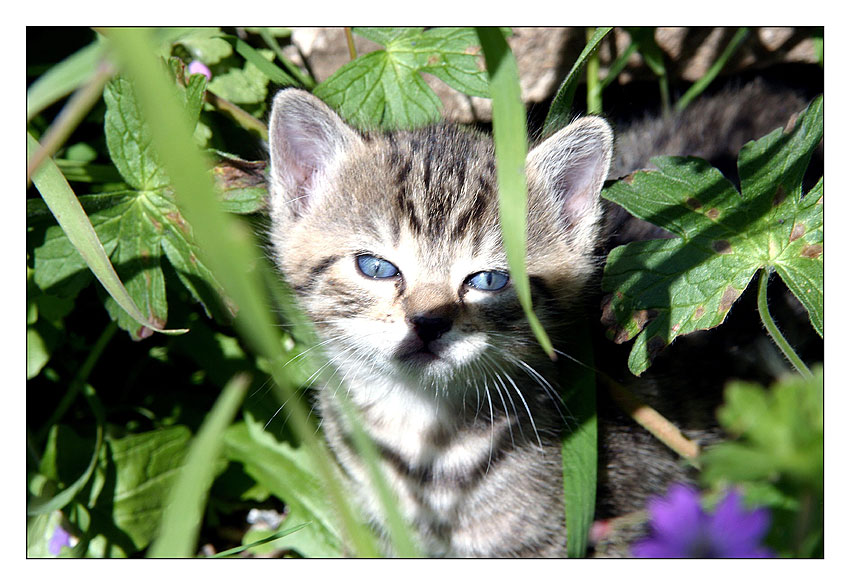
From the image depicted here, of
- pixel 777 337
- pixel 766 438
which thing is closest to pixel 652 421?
pixel 777 337

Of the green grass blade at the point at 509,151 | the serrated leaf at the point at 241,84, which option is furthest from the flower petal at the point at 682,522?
the serrated leaf at the point at 241,84

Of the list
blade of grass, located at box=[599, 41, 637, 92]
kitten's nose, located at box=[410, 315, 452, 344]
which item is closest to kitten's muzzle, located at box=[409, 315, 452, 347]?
kitten's nose, located at box=[410, 315, 452, 344]

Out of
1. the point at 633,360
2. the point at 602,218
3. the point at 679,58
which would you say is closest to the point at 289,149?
the point at 602,218

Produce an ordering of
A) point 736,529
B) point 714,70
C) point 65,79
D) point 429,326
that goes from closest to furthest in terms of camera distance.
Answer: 1. point 736,529
2. point 65,79
3. point 429,326
4. point 714,70

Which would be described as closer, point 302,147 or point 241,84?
point 302,147

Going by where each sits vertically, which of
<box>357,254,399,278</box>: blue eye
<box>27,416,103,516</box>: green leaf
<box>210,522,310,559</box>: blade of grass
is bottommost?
<box>210,522,310,559</box>: blade of grass

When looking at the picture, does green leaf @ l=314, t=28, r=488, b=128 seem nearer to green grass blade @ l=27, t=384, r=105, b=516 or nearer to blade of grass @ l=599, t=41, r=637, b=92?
blade of grass @ l=599, t=41, r=637, b=92

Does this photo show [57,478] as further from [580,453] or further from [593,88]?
[593,88]
